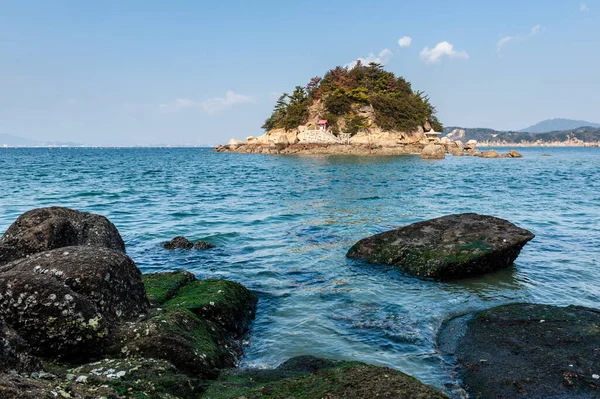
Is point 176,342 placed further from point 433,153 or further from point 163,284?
point 433,153

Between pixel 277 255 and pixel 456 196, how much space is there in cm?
1846

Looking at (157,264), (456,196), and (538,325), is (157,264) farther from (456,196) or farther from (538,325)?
(456,196)

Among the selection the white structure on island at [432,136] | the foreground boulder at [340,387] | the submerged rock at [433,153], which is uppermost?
the white structure on island at [432,136]

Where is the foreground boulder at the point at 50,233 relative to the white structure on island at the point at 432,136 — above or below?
below

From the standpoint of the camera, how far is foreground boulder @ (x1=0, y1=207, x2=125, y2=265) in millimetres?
8070

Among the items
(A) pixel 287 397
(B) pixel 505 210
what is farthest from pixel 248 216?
(A) pixel 287 397

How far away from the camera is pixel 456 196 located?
28.0m

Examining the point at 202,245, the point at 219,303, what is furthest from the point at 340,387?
the point at 202,245

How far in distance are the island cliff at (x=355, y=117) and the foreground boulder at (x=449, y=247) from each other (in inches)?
3158

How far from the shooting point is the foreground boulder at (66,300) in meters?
5.05

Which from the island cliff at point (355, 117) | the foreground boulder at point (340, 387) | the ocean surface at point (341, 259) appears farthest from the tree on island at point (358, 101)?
the foreground boulder at point (340, 387)

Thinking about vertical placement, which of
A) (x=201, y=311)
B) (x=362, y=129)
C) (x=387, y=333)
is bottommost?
(x=387, y=333)

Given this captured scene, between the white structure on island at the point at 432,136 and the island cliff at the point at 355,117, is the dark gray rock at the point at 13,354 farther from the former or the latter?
the white structure on island at the point at 432,136

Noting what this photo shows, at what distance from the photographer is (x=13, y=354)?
388 centimetres
